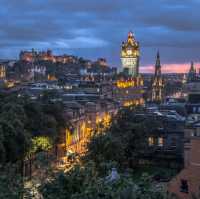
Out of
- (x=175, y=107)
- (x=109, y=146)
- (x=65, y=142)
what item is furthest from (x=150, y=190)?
(x=175, y=107)

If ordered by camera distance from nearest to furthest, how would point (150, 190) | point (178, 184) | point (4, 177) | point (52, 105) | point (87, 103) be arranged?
point (150, 190) → point (4, 177) → point (178, 184) → point (52, 105) → point (87, 103)

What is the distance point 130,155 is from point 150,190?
3995 centimetres

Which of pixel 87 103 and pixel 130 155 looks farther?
pixel 87 103

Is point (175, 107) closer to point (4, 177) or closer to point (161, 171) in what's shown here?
point (161, 171)

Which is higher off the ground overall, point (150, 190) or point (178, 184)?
point (150, 190)

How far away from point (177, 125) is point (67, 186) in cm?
5723

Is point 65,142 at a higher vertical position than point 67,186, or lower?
lower

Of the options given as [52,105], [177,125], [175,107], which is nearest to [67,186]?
[52,105]

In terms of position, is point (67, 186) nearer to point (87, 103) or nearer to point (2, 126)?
point (2, 126)

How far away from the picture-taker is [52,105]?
2672 inches

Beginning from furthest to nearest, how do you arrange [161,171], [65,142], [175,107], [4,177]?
[175,107], [65,142], [161,171], [4,177]

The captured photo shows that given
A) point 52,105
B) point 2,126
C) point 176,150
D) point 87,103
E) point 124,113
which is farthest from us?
point 87,103

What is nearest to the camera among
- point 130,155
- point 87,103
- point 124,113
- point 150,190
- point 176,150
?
point 150,190

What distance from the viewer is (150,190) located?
48.4 ft
